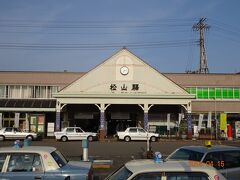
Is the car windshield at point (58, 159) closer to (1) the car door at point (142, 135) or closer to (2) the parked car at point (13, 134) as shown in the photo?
(1) the car door at point (142, 135)

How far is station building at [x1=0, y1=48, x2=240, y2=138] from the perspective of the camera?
4244 centimetres

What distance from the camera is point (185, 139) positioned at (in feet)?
140

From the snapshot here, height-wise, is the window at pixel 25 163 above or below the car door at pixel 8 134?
above

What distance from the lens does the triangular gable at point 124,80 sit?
43219mm

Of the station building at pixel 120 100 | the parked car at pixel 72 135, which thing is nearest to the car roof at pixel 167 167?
the parked car at pixel 72 135

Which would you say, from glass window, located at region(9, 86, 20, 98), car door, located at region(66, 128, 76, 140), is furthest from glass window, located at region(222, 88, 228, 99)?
glass window, located at region(9, 86, 20, 98)

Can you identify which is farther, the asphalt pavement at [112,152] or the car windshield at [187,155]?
the asphalt pavement at [112,152]

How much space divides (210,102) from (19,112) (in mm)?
21801

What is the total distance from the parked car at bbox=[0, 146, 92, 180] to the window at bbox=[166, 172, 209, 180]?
10.2ft

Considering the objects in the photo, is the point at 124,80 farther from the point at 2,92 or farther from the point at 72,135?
the point at 2,92

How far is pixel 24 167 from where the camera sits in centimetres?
891

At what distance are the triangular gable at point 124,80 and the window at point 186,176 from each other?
3652 centimetres

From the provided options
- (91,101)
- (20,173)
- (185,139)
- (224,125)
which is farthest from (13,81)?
(20,173)

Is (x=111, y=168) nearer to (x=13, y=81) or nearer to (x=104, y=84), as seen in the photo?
(x=104, y=84)
